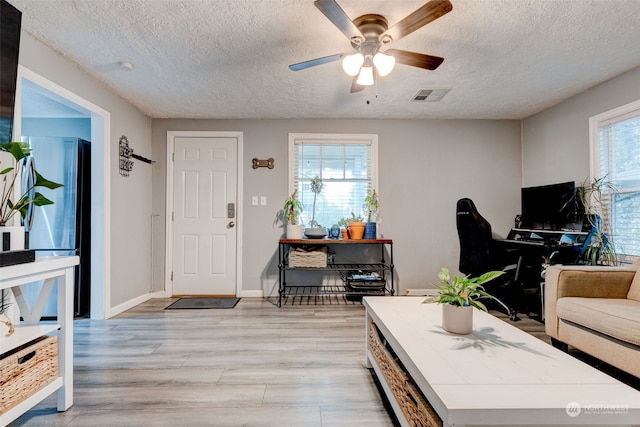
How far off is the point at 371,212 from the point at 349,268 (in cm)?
74

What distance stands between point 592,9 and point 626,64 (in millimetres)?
1135

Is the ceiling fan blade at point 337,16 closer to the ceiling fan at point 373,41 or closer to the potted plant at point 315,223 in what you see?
the ceiling fan at point 373,41

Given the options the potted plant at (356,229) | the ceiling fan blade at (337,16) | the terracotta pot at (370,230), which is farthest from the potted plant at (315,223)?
the ceiling fan blade at (337,16)

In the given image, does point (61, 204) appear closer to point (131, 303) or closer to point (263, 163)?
point (131, 303)

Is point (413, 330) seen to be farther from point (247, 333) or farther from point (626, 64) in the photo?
point (626, 64)

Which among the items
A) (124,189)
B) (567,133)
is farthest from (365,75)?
(124,189)

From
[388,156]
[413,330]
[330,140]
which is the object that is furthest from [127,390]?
[388,156]

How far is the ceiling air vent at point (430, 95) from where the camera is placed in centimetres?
323

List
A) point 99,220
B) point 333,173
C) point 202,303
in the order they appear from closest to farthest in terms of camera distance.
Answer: point 99,220
point 202,303
point 333,173

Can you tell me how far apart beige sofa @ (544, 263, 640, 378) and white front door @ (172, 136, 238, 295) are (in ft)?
10.7

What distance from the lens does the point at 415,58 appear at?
2102 millimetres

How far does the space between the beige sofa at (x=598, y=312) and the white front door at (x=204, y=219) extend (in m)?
3.25

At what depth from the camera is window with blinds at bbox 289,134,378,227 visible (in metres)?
4.10

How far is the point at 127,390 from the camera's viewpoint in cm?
179
